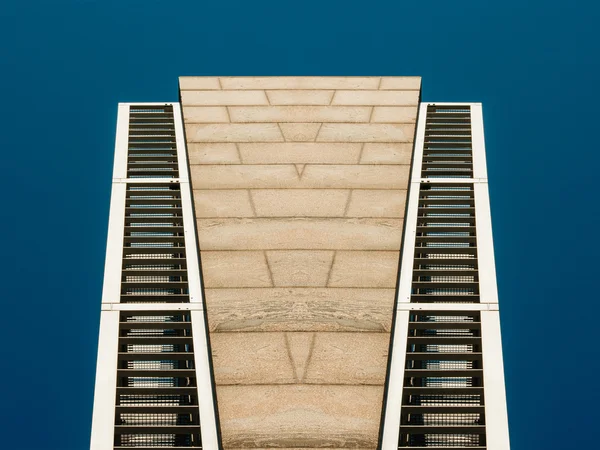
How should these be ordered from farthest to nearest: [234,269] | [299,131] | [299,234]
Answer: [299,131]
[299,234]
[234,269]

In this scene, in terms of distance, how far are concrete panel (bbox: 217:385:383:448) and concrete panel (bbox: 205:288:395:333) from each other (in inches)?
47.5

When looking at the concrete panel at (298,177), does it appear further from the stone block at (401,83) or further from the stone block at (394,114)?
the stone block at (401,83)

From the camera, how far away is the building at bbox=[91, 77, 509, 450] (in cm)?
1541

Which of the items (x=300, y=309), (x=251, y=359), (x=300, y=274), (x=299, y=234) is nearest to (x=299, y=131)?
(x=299, y=234)

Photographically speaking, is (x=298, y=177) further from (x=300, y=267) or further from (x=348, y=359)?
(x=348, y=359)

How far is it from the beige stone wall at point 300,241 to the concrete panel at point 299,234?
2cm

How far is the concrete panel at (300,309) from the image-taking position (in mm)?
16266

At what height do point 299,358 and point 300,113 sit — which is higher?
point 300,113

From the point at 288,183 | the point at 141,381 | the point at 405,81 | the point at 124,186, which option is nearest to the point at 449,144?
the point at 405,81

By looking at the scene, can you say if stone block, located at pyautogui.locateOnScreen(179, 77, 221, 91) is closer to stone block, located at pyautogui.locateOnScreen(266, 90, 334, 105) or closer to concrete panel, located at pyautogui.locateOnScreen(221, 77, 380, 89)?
concrete panel, located at pyautogui.locateOnScreen(221, 77, 380, 89)

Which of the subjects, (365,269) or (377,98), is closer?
(365,269)

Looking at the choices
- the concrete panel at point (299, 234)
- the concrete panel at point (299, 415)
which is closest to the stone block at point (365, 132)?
the concrete panel at point (299, 234)

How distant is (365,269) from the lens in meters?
17.4

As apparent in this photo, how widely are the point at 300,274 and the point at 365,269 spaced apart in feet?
2.94
